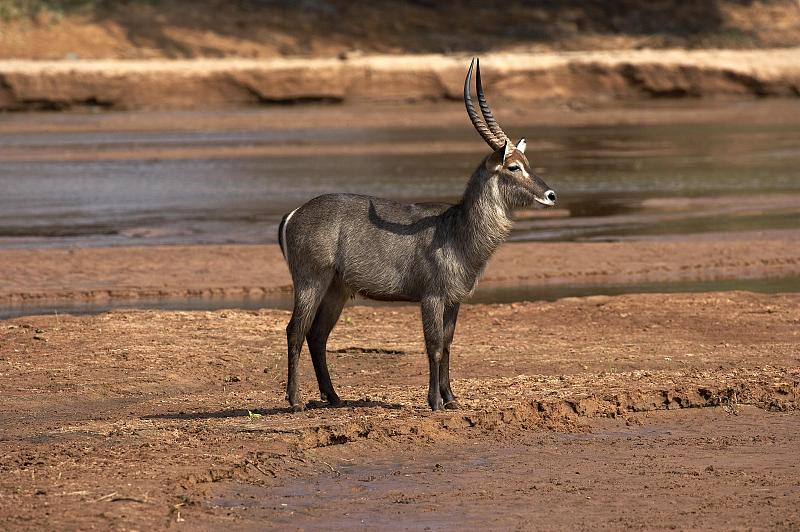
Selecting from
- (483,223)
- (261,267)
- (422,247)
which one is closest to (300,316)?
(422,247)

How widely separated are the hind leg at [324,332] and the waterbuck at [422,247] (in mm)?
185

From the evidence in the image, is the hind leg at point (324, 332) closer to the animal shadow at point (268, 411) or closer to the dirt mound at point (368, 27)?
the animal shadow at point (268, 411)

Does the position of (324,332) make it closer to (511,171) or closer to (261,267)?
(511,171)

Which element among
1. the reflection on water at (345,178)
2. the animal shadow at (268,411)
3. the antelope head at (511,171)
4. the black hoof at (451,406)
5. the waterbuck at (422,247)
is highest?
the antelope head at (511,171)

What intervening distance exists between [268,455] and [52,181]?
57.1 ft

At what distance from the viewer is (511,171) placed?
8.69m

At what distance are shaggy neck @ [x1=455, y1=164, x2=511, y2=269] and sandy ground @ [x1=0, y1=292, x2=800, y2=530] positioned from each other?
0.95m

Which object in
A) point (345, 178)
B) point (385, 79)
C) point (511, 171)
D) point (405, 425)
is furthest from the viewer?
point (385, 79)

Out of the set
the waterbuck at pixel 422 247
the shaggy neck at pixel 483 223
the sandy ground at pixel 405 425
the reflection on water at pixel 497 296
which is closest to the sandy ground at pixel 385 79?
the reflection on water at pixel 497 296

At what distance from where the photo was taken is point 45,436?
27.3 ft

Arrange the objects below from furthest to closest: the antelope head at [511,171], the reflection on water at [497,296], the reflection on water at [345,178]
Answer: the reflection on water at [345,178], the reflection on water at [497,296], the antelope head at [511,171]

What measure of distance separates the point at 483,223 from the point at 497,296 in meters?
5.76

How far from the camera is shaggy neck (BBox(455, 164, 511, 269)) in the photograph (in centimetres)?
880

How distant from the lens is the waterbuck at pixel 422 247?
8.74 meters
